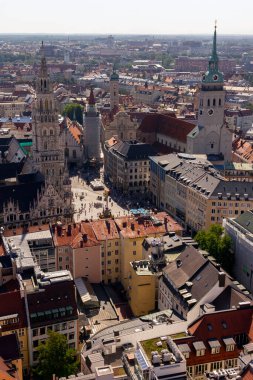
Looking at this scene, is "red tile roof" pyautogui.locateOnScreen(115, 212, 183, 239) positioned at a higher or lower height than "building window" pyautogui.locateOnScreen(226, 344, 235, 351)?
higher

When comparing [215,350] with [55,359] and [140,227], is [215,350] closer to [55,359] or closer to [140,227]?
[55,359]

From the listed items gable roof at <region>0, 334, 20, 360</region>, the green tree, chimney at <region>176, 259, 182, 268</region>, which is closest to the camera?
gable roof at <region>0, 334, 20, 360</region>

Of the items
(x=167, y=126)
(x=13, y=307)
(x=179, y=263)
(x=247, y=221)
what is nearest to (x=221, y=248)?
(x=247, y=221)

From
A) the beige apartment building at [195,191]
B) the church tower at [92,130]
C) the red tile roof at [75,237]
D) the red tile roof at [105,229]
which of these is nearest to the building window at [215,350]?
the red tile roof at [75,237]

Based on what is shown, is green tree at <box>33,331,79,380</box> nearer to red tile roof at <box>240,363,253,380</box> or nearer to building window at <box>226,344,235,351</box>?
building window at <box>226,344,235,351</box>

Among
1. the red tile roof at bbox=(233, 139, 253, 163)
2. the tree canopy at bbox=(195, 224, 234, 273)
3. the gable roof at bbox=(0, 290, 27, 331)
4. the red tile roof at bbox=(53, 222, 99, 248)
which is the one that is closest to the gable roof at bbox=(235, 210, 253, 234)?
the tree canopy at bbox=(195, 224, 234, 273)

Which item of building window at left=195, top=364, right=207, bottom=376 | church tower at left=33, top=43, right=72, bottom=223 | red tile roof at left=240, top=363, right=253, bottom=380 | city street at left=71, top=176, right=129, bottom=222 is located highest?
church tower at left=33, top=43, right=72, bottom=223

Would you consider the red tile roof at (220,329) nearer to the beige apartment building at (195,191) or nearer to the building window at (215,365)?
the building window at (215,365)
